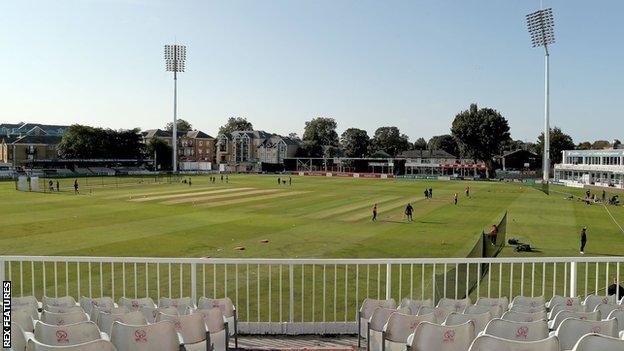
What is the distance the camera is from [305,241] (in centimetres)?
2669

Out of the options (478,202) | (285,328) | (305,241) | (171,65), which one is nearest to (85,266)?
(305,241)

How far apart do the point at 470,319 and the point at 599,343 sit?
1.55 metres

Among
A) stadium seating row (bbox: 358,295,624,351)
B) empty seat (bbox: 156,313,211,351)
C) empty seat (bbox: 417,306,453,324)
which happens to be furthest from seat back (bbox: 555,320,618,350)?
empty seat (bbox: 156,313,211,351)

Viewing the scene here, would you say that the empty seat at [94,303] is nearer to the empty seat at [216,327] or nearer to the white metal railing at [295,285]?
the empty seat at [216,327]

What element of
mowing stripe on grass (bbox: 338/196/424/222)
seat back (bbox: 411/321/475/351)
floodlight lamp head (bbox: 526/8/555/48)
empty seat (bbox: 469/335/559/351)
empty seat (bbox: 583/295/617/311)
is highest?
floodlight lamp head (bbox: 526/8/555/48)

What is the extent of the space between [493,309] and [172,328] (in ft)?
12.6

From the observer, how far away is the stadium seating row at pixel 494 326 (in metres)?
4.05

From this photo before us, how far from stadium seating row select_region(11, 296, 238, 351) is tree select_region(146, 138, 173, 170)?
13378 centimetres

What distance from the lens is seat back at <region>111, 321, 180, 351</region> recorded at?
15.0 ft

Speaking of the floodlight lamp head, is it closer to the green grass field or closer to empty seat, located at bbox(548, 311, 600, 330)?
the green grass field

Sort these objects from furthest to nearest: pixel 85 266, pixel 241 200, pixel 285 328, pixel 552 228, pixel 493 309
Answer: pixel 241 200, pixel 552 228, pixel 85 266, pixel 285 328, pixel 493 309

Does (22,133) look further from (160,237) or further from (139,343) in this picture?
(139,343)

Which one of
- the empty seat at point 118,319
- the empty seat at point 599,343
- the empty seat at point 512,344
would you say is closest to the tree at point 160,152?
the empty seat at point 118,319

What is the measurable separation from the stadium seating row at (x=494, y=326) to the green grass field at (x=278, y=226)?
15914 mm
